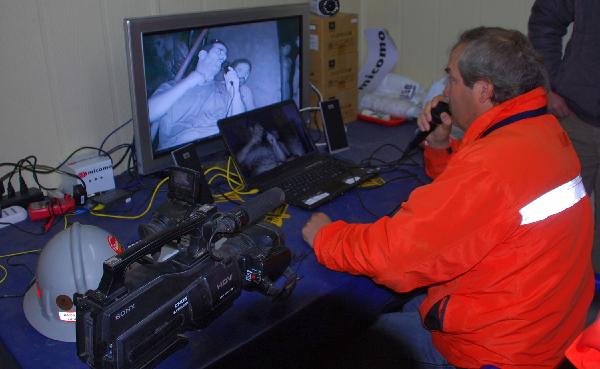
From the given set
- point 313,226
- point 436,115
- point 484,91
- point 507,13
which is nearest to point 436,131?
point 436,115

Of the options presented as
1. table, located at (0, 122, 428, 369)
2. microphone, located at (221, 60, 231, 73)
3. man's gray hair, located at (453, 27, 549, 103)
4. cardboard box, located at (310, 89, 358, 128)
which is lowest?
table, located at (0, 122, 428, 369)

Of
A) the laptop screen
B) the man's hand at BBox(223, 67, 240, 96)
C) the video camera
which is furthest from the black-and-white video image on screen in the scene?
the video camera

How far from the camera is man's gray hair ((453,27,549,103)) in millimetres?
1326

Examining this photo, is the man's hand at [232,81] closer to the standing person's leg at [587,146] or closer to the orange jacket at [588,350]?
the standing person's leg at [587,146]

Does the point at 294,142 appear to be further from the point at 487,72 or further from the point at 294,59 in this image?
the point at 487,72

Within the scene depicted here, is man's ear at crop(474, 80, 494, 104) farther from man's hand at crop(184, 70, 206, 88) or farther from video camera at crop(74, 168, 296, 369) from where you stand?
man's hand at crop(184, 70, 206, 88)

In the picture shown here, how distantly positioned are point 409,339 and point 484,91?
2.17ft

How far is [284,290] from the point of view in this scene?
126cm

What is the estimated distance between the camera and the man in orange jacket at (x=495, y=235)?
1186 mm

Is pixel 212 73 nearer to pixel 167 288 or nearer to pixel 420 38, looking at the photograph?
pixel 167 288

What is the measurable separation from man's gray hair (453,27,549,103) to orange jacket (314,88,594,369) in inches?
1.6

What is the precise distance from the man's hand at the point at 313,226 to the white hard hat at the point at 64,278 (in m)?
0.51

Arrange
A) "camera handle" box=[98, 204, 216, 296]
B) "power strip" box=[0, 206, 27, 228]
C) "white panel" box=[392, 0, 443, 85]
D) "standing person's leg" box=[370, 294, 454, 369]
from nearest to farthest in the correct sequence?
"camera handle" box=[98, 204, 216, 296], "standing person's leg" box=[370, 294, 454, 369], "power strip" box=[0, 206, 27, 228], "white panel" box=[392, 0, 443, 85]

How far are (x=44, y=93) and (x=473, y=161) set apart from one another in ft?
4.21
